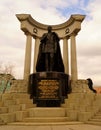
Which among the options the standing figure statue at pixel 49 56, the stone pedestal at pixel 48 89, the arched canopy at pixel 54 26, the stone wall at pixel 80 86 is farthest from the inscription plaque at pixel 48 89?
the arched canopy at pixel 54 26

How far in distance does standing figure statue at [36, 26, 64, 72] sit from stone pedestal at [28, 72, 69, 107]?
1.61 metres

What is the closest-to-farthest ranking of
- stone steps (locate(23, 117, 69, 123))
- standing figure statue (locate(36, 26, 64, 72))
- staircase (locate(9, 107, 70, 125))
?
staircase (locate(9, 107, 70, 125)) < stone steps (locate(23, 117, 69, 123)) < standing figure statue (locate(36, 26, 64, 72))

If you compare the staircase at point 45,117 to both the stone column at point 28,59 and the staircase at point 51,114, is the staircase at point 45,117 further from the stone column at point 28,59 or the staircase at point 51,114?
the stone column at point 28,59

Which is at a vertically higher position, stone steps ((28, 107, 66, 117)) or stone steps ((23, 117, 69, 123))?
stone steps ((28, 107, 66, 117))

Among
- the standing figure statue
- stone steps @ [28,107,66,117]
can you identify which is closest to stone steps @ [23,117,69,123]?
stone steps @ [28,107,66,117]

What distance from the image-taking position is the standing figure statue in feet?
54.6

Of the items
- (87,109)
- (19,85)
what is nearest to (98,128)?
(87,109)

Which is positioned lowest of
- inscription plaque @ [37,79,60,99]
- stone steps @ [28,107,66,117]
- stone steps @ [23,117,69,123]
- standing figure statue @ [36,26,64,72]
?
stone steps @ [23,117,69,123]

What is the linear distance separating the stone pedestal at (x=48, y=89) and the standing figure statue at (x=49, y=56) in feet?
5.30

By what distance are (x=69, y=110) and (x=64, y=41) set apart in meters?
20.1

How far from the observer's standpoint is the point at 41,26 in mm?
30828

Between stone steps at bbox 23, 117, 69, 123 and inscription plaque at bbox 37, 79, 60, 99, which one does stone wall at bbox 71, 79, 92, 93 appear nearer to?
inscription plaque at bbox 37, 79, 60, 99

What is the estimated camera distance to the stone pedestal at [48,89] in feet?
46.6

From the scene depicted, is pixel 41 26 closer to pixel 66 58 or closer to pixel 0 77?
pixel 66 58
